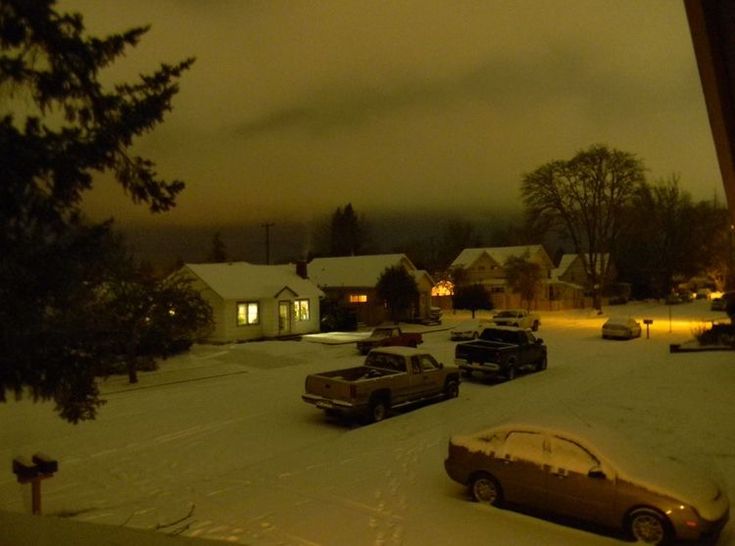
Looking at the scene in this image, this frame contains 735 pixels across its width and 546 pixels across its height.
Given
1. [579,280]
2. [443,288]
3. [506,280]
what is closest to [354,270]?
[443,288]

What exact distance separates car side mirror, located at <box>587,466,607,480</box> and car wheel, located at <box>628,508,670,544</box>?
59 cm

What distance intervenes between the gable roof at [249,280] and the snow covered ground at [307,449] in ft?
39.9

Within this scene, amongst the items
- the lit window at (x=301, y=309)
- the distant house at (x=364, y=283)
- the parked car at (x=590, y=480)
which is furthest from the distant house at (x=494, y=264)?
the parked car at (x=590, y=480)

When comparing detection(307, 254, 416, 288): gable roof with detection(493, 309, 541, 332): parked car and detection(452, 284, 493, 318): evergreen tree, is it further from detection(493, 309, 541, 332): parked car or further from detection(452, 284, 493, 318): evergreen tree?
detection(493, 309, 541, 332): parked car

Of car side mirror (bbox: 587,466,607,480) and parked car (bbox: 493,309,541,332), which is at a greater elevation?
parked car (bbox: 493,309,541,332)

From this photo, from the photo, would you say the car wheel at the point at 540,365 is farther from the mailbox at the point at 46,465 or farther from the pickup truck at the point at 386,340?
the mailbox at the point at 46,465

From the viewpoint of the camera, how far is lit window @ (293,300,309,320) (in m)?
38.7

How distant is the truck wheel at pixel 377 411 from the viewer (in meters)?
15.6

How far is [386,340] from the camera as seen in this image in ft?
92.7

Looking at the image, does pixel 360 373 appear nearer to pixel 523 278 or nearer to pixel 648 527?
pixel 648 527

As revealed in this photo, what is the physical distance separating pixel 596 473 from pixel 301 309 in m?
31.3

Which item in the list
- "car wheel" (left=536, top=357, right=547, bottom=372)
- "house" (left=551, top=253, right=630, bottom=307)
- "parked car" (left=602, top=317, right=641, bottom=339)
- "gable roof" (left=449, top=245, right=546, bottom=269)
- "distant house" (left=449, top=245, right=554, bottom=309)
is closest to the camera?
"car wheel" (left=536, top=357, right=547, bottom=372)

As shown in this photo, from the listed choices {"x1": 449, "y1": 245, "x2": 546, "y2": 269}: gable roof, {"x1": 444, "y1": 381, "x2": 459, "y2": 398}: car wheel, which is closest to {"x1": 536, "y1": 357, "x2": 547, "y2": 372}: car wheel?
{"x1": 444, "y1": 381, "x2": 459, "y2": 398}: car wheel

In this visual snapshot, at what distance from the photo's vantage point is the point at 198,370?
24094mm
